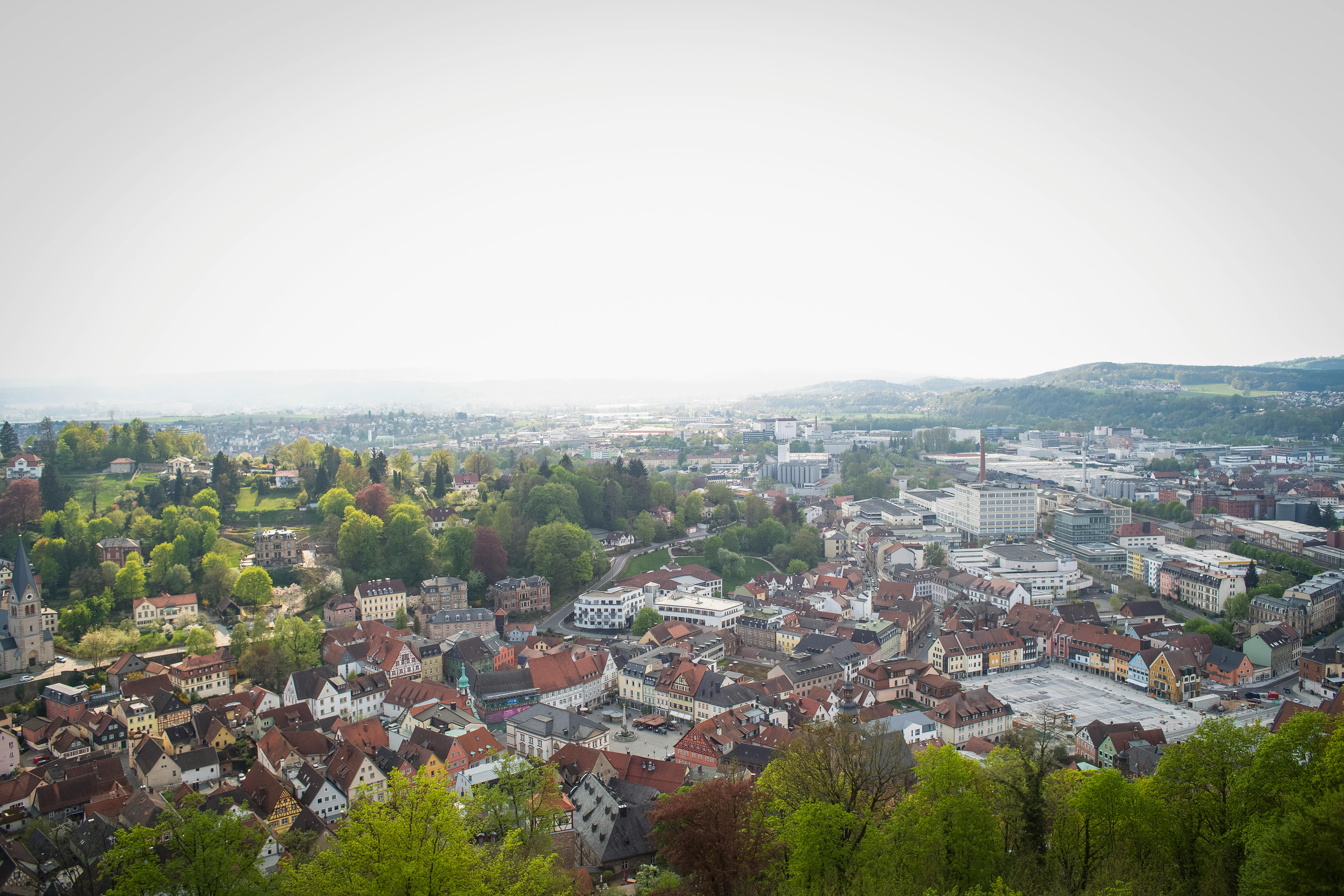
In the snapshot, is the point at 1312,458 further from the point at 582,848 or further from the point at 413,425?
the point at 413,425

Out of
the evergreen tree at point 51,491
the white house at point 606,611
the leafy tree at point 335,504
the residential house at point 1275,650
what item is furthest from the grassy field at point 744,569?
the evergreen tree at point 51,491

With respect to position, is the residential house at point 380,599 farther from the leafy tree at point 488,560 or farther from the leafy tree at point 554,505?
the leafy tree at point 554,505

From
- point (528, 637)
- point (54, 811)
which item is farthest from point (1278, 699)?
point (54, 811)

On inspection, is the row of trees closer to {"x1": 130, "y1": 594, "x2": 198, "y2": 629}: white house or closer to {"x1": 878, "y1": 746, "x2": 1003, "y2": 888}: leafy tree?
{"x1": 878, "y1": 746, "x2": 1003, "y2": 888}: leafy tree

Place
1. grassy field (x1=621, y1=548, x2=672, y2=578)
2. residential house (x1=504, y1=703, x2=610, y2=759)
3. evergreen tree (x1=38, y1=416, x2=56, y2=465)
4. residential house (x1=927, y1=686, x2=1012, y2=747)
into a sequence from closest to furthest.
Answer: residential house (x1=504, y1=703, x2=610, y2=759) → residential house (x1=927, y1=686, x2=1012, y2=747) → grassy field (x1=621, y1=548, x2=672, y2=578) → evergreen tree (x1=38, y1=416, x2=56, y2=465)

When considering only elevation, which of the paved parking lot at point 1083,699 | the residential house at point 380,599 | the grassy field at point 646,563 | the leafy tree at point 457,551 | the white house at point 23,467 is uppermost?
the white house at point 23,467

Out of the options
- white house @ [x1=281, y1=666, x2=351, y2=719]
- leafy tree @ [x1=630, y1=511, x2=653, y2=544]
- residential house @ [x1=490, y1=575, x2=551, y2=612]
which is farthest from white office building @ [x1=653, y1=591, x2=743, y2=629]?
white house @ [x1=281, y1=666, x2=351, y2=719]
